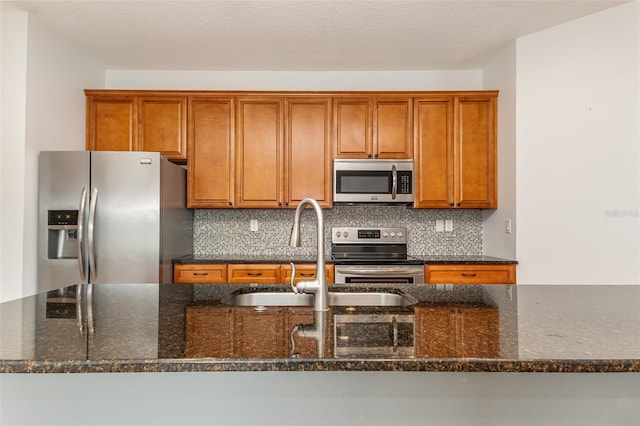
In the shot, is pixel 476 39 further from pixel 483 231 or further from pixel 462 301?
pixel 462 301

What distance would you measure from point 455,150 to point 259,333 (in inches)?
119

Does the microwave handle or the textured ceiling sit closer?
the textured ceiling

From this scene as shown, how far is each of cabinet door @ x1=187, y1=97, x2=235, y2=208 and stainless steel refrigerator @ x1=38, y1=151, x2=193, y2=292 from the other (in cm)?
59

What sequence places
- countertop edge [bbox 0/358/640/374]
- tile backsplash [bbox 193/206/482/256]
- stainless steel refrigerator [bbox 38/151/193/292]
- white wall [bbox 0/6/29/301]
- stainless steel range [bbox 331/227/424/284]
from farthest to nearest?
1. tile backsplash [bbox 193/206/482/256]
2. stainless steel range [bbox 331/227/424/284]
3. stainless steel refrigerator [bbox 38/151/193/292]
4. white wall [bbox 0/6/29/301]
5. countertop edge [bbox 0/358/640/374]

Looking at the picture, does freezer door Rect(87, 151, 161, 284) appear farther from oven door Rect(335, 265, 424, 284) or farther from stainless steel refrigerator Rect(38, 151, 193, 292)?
oven door Rect(335, 265, 424, 284)

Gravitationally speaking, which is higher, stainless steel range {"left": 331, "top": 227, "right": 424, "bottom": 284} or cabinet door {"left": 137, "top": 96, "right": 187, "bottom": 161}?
cabinet door {"left": 137, "top": 96, "right": 187, "bottom": 161}

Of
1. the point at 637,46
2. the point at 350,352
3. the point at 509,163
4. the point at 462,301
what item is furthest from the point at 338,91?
the point at 350,352

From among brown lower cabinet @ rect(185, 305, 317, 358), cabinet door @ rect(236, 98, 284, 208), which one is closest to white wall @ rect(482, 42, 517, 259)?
cabinet door @ rect(236, 98, 284, 208)

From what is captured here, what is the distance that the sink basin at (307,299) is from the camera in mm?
1702

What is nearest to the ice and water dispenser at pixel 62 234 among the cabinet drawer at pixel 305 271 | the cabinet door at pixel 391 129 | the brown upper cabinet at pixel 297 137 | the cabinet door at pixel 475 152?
the brown upper cabinet at pixel 297 137

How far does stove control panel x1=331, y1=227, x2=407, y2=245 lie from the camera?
12.6 feet

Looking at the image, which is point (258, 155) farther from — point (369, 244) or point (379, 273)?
point (379, 273)

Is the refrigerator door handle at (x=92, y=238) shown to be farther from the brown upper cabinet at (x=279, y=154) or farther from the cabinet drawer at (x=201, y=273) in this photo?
the brown upper cabinet at (x=279, y=154)

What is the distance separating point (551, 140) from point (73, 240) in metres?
3.65
